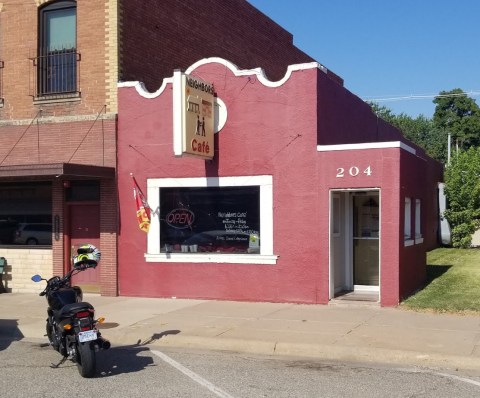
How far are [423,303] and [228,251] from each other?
4045 millimetres

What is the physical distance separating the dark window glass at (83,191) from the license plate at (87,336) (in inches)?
290

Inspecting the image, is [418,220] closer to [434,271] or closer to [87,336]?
[434,271]

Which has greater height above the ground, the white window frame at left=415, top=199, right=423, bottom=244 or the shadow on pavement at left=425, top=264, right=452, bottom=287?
the white window frame at left=415, top=199, right=423, bottom=244

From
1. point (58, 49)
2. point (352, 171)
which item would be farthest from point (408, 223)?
point (58, 49)

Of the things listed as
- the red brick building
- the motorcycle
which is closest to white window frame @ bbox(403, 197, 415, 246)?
the red brick building

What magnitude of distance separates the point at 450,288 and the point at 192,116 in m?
6.79

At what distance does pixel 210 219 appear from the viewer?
13281 mm

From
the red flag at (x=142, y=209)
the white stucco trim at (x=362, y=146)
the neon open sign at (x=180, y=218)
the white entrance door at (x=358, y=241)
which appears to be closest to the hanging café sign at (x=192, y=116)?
the neon open sign at (x=180, y=218)

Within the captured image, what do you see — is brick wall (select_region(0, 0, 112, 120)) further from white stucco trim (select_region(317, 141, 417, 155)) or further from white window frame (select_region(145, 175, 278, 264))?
white stucco trim (select_region(317, 141, 417, 155))

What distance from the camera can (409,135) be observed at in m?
69.9

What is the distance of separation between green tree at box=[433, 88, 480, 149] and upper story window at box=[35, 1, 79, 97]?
207ft

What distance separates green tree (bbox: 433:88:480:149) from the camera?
72938mm

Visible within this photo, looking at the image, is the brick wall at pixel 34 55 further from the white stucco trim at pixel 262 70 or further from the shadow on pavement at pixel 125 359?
the shadow on pavement at pixel 125 359

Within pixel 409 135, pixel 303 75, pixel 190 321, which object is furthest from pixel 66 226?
pixel 409 135
